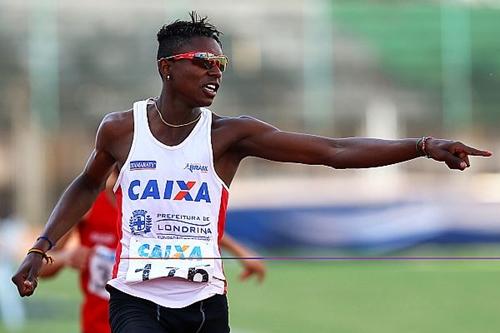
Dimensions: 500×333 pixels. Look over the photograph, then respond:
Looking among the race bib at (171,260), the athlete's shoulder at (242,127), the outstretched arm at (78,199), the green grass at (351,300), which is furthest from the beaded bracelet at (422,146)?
the green grass at (351,300)

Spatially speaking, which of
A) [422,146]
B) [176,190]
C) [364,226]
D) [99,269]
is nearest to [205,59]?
[176,190]

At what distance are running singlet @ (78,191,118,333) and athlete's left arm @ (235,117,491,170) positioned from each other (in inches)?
88.0

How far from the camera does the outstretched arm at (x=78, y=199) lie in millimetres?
5816

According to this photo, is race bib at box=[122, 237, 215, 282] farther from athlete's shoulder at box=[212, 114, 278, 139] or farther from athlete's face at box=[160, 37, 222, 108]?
athlete's face at box=[160, 37, 222, 108]

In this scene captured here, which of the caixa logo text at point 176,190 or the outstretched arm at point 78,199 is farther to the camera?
the outstretched arm at point 78,199

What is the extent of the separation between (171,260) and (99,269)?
2.41 m

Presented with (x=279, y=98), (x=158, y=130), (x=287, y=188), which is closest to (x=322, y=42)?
(x=279, y=98)

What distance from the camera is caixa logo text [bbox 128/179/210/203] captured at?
561 cm

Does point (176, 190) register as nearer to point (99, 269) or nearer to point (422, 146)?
point (422, 146)

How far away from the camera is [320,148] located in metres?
5.68

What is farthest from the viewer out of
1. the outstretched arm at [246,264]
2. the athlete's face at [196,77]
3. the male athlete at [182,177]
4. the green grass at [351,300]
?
the green grass at [351,300]

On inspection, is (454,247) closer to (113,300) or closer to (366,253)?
(366,253)

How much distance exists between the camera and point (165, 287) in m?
5.60

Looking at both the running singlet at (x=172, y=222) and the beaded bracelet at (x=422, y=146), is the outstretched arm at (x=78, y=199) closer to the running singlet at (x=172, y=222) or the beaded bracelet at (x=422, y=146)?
the running singlet at (x=172, y=222)
